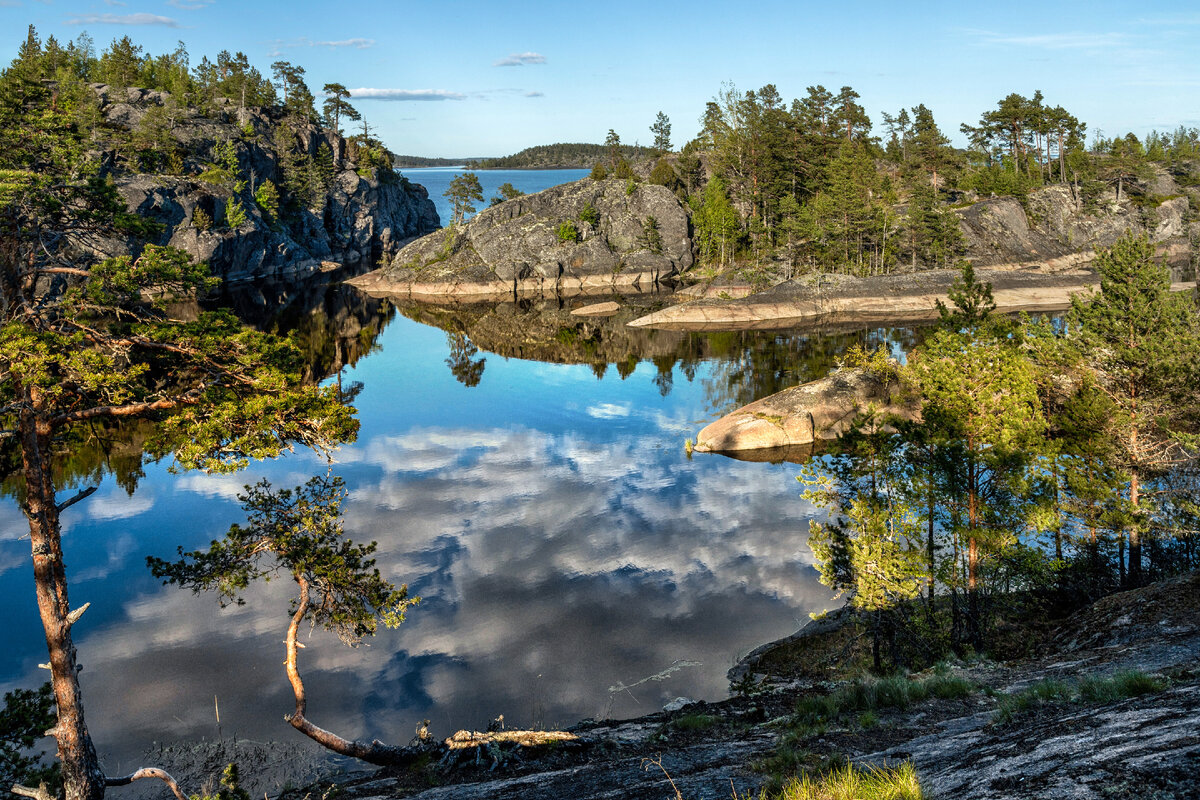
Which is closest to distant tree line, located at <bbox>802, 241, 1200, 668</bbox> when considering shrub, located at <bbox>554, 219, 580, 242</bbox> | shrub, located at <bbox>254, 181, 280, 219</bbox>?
shrub, located at <bbox>554, 219, 580, 242</bbox>

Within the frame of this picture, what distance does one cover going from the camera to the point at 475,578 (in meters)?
29.9

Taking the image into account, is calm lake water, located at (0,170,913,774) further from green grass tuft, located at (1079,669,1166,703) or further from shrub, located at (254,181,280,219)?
shrub, located at (254,181,280,219)

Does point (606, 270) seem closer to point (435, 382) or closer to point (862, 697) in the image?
point (435, 382)

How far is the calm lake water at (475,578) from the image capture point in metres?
22.4

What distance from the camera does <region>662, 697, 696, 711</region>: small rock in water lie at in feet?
70.2

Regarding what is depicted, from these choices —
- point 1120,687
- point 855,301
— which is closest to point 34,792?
point 1120,687

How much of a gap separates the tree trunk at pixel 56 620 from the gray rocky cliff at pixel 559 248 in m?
95.3

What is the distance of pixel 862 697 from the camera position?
15.8 meters

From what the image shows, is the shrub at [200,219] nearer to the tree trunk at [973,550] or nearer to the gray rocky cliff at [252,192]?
the gray rocky cliff at [252,192]

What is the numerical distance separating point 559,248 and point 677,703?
94.8 meters

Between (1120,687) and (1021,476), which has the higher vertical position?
(1021,476)

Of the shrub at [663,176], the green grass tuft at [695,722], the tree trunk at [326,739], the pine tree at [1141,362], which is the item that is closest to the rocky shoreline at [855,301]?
the shrub at [663,176]

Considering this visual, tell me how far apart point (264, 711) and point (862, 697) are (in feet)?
55.1

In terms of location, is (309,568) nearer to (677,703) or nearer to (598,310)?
(677,703)
